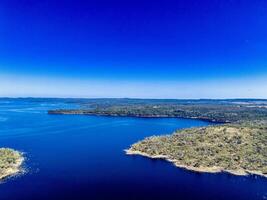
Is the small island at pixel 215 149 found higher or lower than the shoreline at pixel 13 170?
higher

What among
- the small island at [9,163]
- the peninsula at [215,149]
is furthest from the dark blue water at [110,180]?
the peninsula at [215,149]

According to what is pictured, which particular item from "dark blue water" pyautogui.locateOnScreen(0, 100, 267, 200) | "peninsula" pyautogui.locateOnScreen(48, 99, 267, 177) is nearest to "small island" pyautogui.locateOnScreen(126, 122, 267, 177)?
"peninsula" pyautogui.locateOnScreen(48, 99, 267, 177)

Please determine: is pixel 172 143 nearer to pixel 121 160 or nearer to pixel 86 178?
pixel 121 160

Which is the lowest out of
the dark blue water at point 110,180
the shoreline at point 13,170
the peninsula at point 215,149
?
the dark blue water at point 110,180

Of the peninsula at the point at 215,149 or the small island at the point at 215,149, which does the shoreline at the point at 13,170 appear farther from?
the peninsula at the point at 215,149

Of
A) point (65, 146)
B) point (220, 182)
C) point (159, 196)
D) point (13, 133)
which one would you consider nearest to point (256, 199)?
point (220, 182)
